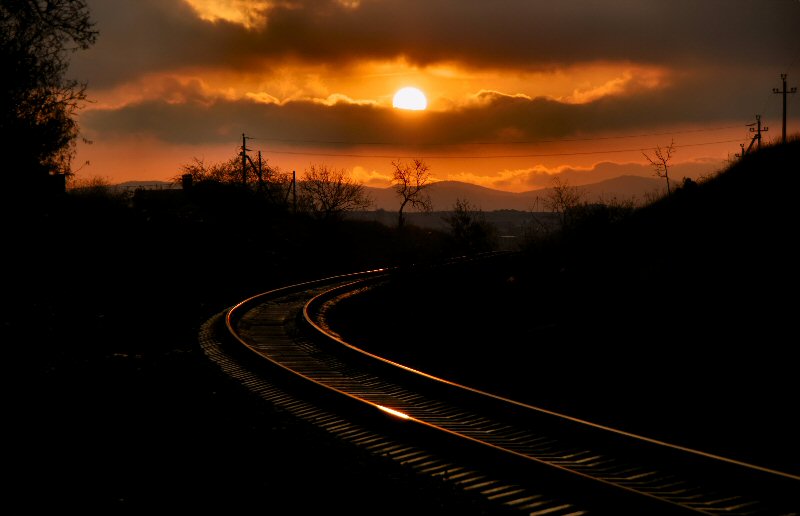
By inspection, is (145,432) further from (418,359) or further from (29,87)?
(29,87)

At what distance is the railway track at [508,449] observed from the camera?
630 centimetres

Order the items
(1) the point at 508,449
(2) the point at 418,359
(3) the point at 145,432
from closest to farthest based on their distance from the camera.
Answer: (1) the point at 508,449
(3) the point at 145,432
(2) the point at 418,359

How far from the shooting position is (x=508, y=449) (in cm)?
834

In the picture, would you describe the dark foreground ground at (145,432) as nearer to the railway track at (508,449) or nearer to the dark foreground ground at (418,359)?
the dark foreground ground at (418,359)

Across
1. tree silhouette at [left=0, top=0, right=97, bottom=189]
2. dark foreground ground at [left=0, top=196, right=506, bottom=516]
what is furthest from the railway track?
tree silhouette at [left=0, top=0, right=97, bottom=189]

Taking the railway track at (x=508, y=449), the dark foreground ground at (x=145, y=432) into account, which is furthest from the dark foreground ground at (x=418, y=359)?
the railway track at (x=508, y=449)

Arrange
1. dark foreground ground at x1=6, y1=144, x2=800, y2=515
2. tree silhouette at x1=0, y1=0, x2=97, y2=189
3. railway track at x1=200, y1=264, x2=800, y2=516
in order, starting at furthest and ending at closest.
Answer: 1. tree silhouette at x1=0, y1=0, x2=97, y2=189
2. dark foreground ground at x1=6, y1=144, x2=800, y2=515
3. railway track at x1=200, y1=264, x2=800, y2=516

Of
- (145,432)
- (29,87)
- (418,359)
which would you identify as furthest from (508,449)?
(29,87)

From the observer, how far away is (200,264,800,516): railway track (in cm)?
630

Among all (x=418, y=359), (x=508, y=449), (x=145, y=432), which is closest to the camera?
(x=508, y=449)

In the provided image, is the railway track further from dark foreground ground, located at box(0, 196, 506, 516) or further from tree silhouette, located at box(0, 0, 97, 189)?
tree silhouette, located at box(0, 0, 97, 189)

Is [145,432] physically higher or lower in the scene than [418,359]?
higher

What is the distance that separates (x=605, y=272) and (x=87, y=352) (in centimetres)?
1315

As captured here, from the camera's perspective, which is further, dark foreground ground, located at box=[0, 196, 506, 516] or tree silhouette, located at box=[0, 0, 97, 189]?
tree silhouette, located at box=[0, 0, 97, 189]
